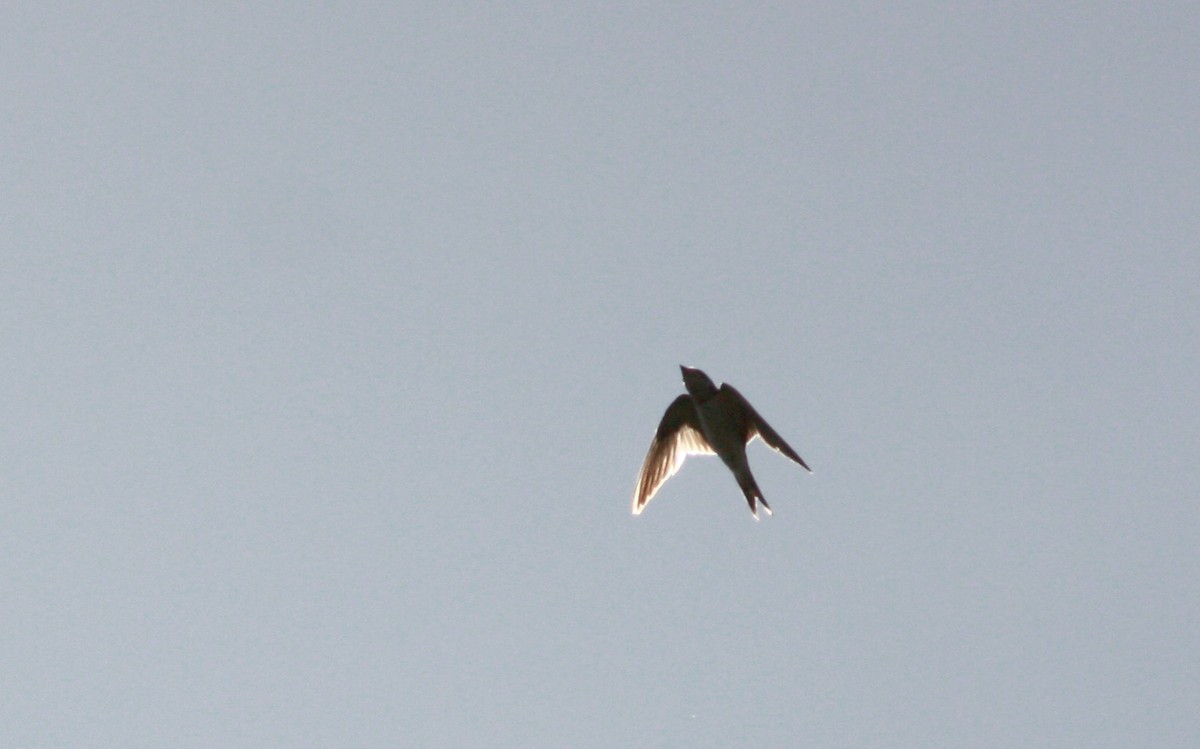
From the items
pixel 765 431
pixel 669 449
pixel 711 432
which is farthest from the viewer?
pixel 669 449

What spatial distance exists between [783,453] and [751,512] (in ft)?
1.88

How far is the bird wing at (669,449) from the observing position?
11.6 metres

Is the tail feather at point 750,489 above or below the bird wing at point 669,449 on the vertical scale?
below

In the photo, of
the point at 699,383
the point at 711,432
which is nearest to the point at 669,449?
the point at 711,432

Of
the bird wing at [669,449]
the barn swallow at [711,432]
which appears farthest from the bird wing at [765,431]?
the bird wing at [669,449]

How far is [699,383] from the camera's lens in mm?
10758

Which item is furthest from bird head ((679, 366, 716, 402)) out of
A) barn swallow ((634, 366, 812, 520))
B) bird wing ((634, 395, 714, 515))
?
bird wing ((634, 395, 714, 515))

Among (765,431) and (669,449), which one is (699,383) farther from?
(669,449)

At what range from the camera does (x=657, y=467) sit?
471 inches

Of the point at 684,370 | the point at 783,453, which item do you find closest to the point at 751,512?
the point at 783,453

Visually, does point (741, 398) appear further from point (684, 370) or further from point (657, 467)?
point (657, 467)

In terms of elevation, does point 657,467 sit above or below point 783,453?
above

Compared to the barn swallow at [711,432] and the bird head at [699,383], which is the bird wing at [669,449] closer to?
the barn swallow at [711,432]

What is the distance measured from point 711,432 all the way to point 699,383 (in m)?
0.50
